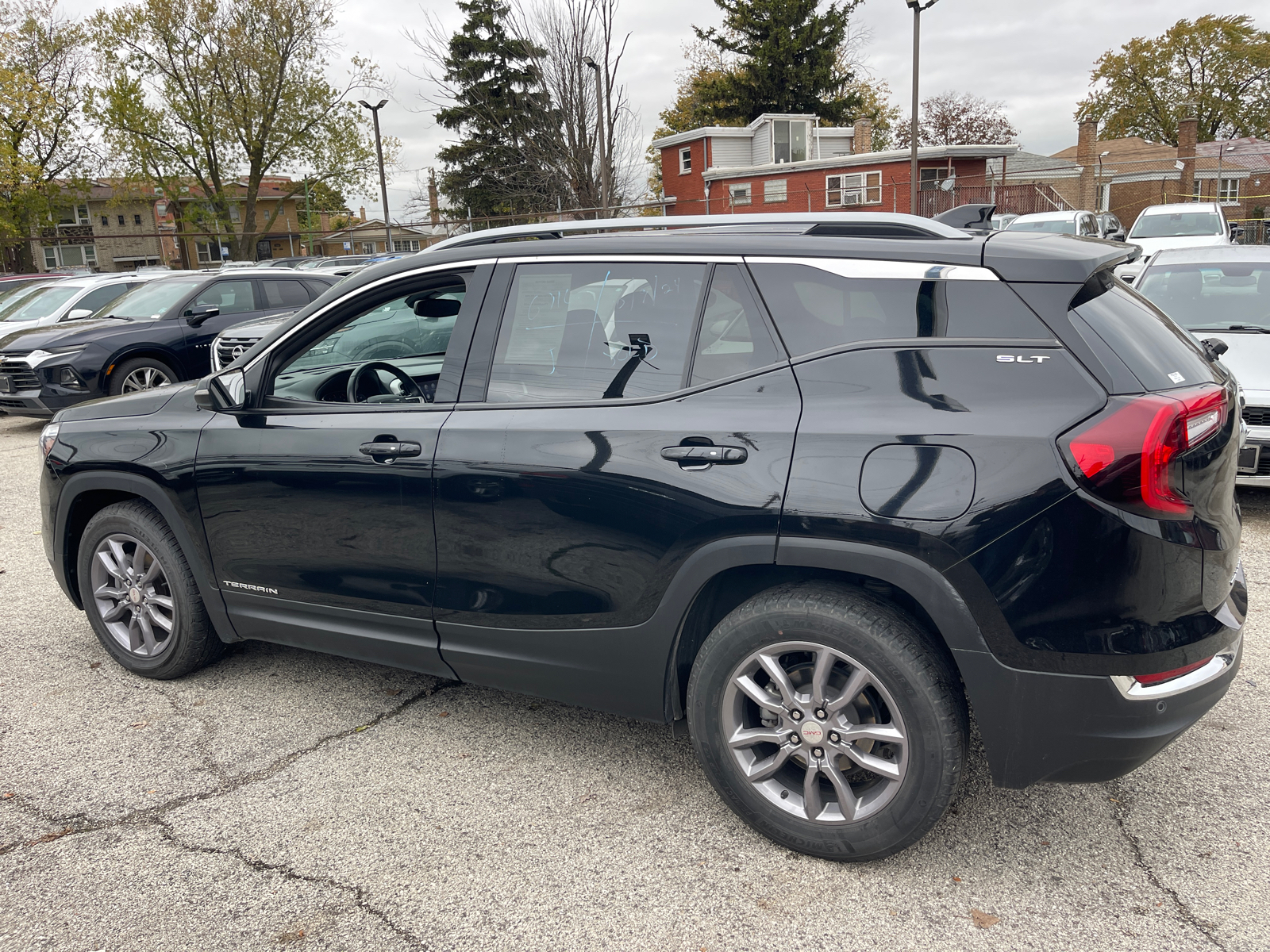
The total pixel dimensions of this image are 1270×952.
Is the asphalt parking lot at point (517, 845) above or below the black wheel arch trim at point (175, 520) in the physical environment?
below

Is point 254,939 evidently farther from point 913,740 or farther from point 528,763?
point 913,740

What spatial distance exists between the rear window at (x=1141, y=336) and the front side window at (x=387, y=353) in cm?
197

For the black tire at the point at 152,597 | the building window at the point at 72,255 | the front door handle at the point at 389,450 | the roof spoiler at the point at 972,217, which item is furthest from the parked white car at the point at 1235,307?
the building window at the point at 72,255

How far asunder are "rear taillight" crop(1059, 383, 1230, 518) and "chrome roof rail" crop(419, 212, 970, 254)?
2.49 feet

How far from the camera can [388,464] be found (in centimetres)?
314

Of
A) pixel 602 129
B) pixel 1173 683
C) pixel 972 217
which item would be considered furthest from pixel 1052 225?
pixel 1173 683

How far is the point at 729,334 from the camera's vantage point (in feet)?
8.82

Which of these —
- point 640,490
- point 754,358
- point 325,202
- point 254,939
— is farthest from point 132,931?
point 325,202

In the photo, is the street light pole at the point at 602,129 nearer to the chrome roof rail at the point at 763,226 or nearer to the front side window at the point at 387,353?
the front side window at the point at 387,353

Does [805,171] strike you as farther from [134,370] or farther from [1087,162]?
[134,370]

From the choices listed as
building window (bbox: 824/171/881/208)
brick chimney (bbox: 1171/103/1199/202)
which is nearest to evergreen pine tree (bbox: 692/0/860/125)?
building window (bbox: 824/171/881/208)

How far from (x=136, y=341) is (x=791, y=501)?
32.5 feet

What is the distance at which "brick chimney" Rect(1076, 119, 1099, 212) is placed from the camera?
45469 mm

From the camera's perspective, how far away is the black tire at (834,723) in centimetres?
242
